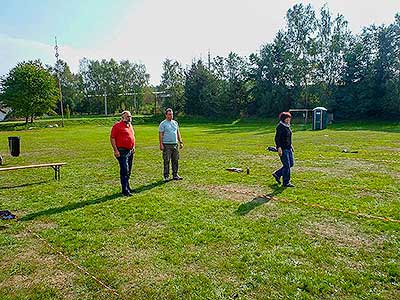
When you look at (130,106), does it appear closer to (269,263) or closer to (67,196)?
(67,196)

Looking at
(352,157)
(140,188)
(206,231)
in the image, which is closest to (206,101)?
(352,157)

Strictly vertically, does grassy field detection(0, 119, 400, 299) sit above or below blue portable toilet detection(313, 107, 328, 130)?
below

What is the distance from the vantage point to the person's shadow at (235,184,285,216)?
5988mm

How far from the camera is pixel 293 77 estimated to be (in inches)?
1731

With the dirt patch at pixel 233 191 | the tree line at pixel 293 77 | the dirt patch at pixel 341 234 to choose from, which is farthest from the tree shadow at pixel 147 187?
the tree line at pixel 293 77

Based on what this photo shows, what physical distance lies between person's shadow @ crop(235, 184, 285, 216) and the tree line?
111 feet

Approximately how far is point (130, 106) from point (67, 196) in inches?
2432

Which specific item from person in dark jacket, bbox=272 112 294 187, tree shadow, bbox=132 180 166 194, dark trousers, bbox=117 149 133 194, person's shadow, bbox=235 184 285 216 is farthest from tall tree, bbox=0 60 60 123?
person's shadow, bbox=235 184 285 216

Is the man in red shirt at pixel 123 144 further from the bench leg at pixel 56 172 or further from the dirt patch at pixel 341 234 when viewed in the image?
the dirt patch at pixel 341 234

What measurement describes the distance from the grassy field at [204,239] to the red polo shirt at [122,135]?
3.79 ft

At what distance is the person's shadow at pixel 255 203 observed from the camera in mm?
5988

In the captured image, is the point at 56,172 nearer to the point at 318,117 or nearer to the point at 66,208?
the point at 66,208

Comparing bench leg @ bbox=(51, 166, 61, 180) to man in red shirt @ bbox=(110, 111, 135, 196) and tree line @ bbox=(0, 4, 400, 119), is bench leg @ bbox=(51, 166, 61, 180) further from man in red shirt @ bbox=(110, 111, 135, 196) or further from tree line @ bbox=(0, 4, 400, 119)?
tree line @ bbox=(0, 4, 400, 119)

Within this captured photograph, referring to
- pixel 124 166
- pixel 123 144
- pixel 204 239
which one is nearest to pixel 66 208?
pixel 124 166
